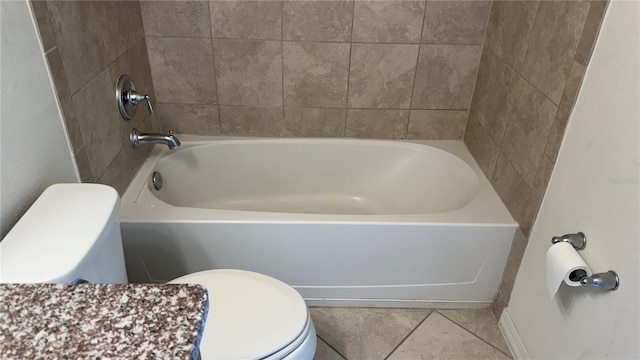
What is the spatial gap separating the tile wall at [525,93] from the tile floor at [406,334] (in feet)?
0.50

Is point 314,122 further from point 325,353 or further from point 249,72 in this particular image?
point 325,353

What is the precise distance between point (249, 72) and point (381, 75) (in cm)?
59

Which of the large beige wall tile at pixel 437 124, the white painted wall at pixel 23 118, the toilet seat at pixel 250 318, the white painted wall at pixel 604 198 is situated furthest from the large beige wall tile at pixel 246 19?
the white painted wall at pixel 604 198

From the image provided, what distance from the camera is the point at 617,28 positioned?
1138 millimetres

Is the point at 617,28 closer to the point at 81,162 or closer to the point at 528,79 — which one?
the point at 528,79

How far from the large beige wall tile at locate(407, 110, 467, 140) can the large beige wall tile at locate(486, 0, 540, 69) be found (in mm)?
359

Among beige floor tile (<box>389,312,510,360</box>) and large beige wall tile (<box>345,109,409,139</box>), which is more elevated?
large beige wall tile (<box>345,109,409,139</box>)

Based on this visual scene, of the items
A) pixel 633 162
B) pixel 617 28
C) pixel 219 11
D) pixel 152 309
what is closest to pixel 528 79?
pixel 617 28

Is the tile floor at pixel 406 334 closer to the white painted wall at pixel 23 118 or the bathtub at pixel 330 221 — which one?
the bathtub at pixel 330 221

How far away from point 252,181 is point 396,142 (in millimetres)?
715

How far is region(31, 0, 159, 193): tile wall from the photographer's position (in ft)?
4.28

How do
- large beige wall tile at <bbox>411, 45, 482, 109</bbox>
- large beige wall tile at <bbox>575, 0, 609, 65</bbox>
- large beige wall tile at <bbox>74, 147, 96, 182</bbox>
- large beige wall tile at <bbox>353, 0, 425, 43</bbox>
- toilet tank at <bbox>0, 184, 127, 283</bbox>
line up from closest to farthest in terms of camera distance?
1. toilet tank at <bbox>0, 184, 127, 283</bbox>
2. large beige wall tile at <bbox>575, 0, 609, 65</bbox>
3. large beige wall tile at <bbox>74, 147, 96, 182</bbox>
4. large beige wall tile at <bbox>353, 0, 425, 43</bbox>
5. large beige wall tile at <bbox>411, 45, 482, 109</bbox>

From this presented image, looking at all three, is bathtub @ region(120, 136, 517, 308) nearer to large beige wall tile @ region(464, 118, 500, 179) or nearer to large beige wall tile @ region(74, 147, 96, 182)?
large beige wall tile @ region(464, 118, 500, 179)

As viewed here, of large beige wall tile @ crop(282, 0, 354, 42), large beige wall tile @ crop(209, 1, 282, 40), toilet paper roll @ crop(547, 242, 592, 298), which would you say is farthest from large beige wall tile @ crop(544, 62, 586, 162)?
large beige wall tile @ crop(209, 1, 282, 40)
